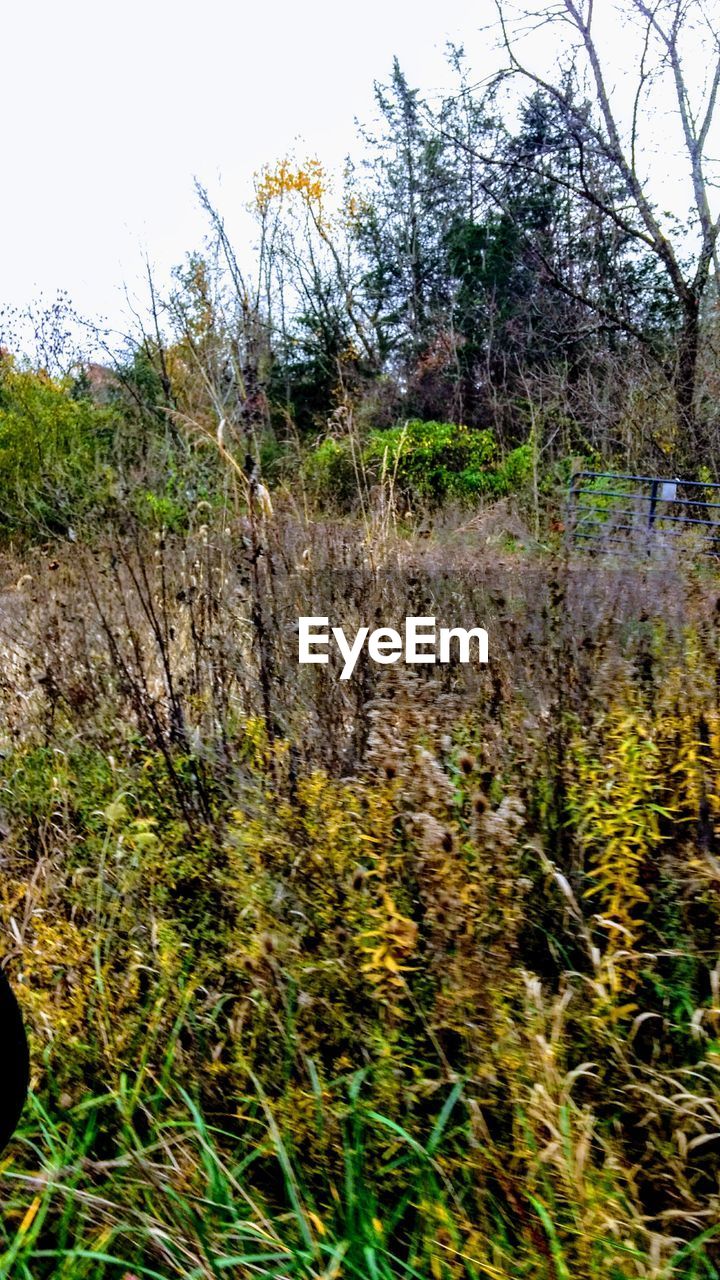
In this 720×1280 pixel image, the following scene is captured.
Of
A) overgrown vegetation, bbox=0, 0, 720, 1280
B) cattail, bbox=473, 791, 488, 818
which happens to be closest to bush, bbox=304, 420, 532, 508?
overgrown vegetation, bbox=0, 0, 720, 1280

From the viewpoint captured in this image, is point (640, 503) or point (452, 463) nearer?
point (640, 503)

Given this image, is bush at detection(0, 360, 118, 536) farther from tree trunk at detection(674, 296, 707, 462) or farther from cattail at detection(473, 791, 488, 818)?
cattail at detection(473, 791, 488, 818)

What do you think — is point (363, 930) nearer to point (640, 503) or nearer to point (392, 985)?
point (392, 985)

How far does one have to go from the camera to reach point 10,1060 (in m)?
1.03

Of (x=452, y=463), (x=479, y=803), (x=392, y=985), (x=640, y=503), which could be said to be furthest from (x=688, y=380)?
(x=392, y=985)

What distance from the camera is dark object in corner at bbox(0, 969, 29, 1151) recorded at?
38.9 inches

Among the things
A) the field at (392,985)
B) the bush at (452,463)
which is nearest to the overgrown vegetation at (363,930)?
the field at (392,985)

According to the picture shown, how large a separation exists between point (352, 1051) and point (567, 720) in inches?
42.7

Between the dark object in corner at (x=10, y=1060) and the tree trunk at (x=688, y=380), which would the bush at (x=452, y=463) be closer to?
the tree trunk at (x=688, y=380)

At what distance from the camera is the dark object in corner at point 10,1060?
3.25 ft

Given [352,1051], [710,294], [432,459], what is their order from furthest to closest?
[432,459]
[710,294]
[352,1051]

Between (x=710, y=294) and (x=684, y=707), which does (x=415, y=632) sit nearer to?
(x=684, y=707)

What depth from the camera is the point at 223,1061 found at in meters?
2.17

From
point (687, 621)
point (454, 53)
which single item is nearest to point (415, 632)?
point (687, 621)
